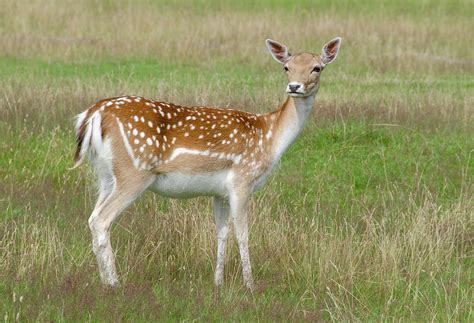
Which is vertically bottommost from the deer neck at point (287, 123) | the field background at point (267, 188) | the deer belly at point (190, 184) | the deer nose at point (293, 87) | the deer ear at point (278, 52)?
the field background at point (267, 188)

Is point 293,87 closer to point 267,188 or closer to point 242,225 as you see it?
point 242,225

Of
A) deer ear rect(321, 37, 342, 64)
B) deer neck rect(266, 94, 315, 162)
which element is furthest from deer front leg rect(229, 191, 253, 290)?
deer ear rect(321, 37, 342, 64)

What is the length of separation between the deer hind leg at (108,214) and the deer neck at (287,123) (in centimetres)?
102

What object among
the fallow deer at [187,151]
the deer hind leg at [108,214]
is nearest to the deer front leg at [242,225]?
the fallow deer at [187,151]

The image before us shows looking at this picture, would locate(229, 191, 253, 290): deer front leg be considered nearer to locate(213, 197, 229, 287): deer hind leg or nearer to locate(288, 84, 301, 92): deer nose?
locate(213, 197, 229, 287): deer hind leg

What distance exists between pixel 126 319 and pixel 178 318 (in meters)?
0.33

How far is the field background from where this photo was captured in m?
6.52

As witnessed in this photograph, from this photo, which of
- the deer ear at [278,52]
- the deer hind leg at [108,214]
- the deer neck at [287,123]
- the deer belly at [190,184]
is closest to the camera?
the deer hind leg at [108,214]

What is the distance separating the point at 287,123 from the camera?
7383 millimetres

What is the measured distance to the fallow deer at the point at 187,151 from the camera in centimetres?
677

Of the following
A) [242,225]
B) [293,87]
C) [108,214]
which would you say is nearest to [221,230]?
[242,225]

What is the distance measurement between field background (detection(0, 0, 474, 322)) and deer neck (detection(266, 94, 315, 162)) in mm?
612

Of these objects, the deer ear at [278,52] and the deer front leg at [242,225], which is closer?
the deer front leg at [242,225]

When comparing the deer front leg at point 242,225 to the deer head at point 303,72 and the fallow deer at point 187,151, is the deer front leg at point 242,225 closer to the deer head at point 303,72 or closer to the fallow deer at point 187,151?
the fallow deer at point 187,151
